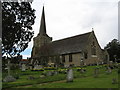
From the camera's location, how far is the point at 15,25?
65.8 feet

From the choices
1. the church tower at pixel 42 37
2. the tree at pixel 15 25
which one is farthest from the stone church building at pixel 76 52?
the tree at pixel 15 25

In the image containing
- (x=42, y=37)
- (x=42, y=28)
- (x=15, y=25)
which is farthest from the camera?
(x=42, y=28)

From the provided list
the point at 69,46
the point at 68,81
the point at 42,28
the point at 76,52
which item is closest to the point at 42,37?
the point at 42,28

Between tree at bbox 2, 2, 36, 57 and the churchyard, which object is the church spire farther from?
the churchyard

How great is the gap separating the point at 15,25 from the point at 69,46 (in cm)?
3122

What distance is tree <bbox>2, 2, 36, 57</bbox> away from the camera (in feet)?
63.4

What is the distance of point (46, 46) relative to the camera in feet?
160

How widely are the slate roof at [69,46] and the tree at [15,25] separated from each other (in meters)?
24.4

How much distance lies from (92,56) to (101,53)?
A: 14.6 feet

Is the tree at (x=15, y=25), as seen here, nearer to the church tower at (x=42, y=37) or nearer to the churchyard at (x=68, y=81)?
the churchyard at (x=68, y=81)

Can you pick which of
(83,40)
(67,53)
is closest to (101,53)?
(83,40)

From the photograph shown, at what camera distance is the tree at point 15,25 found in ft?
63.4

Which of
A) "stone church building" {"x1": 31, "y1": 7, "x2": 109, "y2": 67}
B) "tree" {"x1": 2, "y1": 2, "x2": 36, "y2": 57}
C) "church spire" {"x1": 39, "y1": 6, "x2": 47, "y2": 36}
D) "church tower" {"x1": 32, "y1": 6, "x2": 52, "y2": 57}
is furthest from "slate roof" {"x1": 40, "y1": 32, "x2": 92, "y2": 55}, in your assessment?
"tree" {"x1": 2, "y1": 2, "x2": 36, "y2": 57}

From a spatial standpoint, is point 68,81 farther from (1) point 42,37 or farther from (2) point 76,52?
(1) point 42,37
